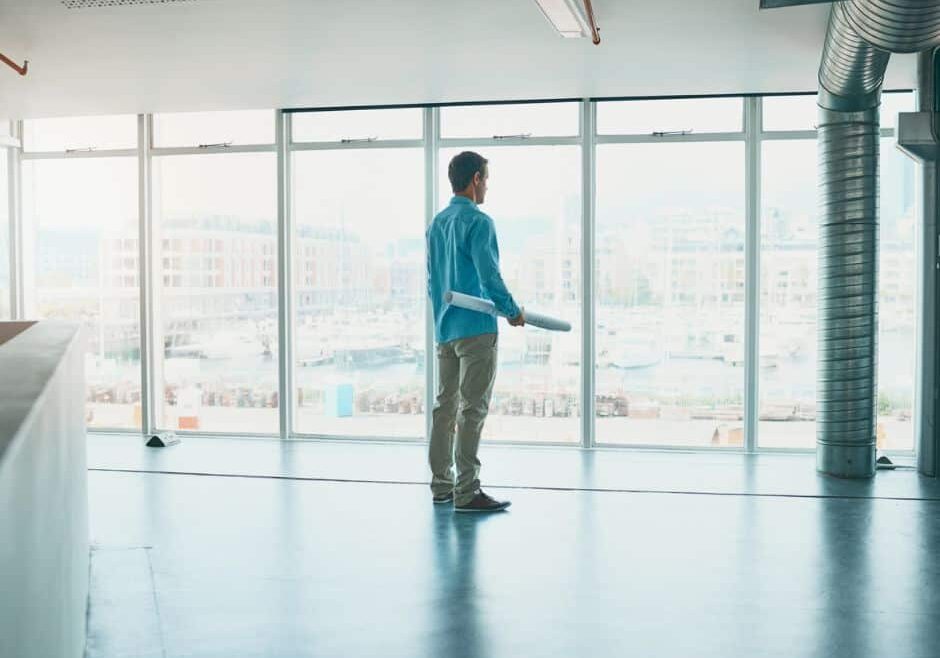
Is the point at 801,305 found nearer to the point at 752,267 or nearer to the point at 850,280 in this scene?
the point at 752,267

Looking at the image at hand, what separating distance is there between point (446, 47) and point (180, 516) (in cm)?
263

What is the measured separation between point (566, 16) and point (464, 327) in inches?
54.8

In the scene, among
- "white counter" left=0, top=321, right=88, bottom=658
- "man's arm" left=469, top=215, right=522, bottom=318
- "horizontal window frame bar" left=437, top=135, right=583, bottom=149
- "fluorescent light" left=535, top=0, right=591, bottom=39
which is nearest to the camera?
"white counter" left=0, top=321, right=88, bottom=658

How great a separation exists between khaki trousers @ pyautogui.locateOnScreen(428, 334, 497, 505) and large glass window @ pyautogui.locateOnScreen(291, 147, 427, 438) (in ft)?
7.24

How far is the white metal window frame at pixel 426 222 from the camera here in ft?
20.3

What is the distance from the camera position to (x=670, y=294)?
20.9 ft

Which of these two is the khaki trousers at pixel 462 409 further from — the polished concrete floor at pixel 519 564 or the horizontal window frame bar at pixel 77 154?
the horizontal window frame bar at pixel 77 154

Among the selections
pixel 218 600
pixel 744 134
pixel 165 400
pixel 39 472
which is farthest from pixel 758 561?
pixel 165 400

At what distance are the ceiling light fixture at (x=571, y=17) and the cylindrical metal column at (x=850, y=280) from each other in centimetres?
157

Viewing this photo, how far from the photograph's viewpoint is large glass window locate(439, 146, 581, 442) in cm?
645

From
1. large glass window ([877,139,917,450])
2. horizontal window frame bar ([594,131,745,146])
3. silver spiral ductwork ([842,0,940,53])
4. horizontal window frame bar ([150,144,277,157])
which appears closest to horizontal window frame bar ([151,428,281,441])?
horizontal window frame bar ([150,144,277,157])

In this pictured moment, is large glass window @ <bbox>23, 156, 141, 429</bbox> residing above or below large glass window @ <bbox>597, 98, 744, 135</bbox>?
below

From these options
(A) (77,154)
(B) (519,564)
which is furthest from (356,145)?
(B) (519,564)

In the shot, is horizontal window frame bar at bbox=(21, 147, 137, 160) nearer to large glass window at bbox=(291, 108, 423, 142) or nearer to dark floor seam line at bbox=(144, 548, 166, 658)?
large glass window at bbox=(291, 108, 423, 142)
